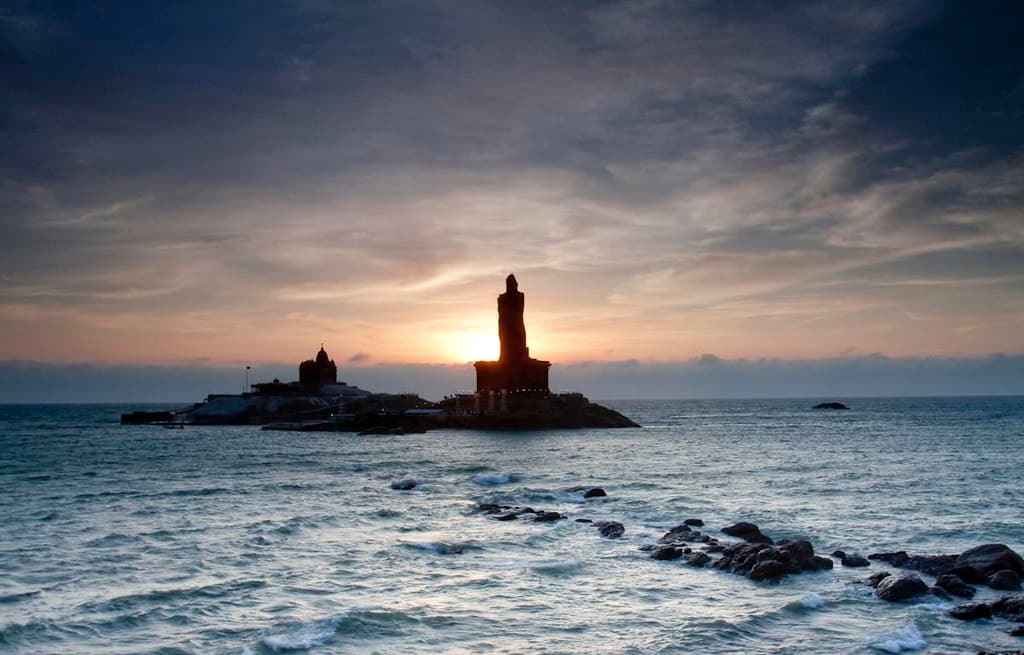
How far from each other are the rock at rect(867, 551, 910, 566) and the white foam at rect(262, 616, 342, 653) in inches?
757

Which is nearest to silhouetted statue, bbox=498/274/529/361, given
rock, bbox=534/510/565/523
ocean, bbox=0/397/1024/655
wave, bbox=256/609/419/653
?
ocean, bbox=0/397/1024/655

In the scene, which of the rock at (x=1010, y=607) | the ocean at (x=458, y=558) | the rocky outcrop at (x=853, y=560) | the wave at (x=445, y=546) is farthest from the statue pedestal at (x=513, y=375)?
the rock at (x=1010, y=607)

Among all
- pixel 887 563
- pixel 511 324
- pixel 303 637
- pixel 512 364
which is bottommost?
pixel 887 563

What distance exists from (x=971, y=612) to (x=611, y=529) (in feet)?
50.2

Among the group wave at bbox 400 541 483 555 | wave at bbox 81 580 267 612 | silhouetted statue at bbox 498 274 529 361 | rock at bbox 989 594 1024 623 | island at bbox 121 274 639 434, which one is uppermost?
silhouetted statue at bbox 498 274 529 361

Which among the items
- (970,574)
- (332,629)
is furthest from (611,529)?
(332,629)

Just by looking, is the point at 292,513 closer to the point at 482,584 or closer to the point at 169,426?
the point at 482,584

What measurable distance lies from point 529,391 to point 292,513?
366 feet

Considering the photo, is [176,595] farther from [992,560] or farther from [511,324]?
[511,324]

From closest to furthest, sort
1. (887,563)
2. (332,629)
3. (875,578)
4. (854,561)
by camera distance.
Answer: (332,629) < (875,578) < (854,561) < (887,563)

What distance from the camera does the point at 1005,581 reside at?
2408 cm

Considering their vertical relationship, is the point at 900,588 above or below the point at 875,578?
above

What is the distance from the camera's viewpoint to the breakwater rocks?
2278cm

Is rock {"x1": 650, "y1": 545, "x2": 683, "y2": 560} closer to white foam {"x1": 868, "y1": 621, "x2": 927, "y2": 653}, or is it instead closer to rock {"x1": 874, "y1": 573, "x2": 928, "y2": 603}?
rock {"x1": 874, "y1": 573, "x2": 928, "y2": 603}
